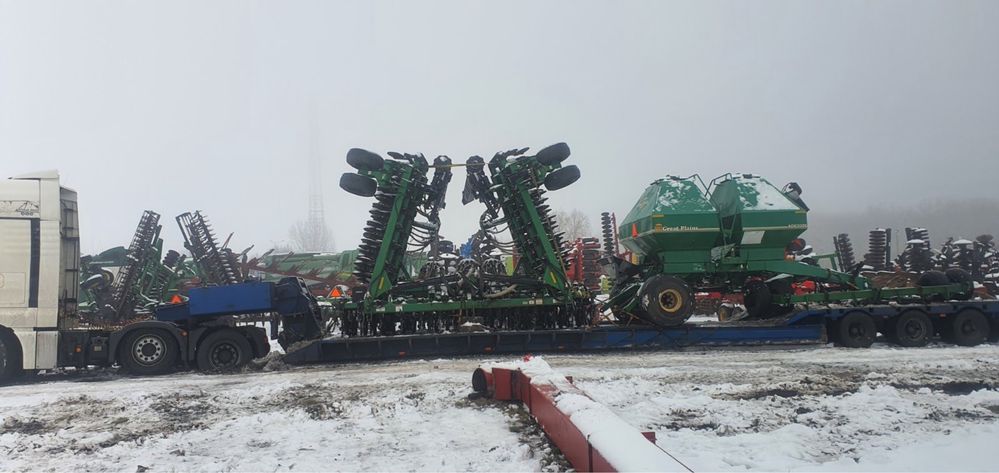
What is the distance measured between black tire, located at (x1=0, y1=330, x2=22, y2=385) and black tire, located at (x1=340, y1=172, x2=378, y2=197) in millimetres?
6016

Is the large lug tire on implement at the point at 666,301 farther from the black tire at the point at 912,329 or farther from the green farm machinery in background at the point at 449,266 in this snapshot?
the black tire at the point at 912,329

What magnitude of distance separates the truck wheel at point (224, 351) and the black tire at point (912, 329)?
1224cm

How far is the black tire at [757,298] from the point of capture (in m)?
12.4

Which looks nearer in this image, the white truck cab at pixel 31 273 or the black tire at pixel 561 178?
the white truck cab at pixel 31 273

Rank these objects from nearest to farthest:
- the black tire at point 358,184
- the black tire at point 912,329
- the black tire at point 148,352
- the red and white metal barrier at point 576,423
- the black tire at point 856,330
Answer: the red and white metal barrier at point 576,423, the black tire at point 148,352, the black tire at point 856,330, the black tire at point 912,329, the black tire at point 358,184

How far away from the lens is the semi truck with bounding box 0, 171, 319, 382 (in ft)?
31.6

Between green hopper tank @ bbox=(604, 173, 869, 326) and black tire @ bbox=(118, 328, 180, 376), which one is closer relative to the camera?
black tire @ bbox=(118, 328, 180, 376)

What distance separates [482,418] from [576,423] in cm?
209

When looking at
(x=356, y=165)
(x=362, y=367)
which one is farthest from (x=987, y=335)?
(x=356, y=165)

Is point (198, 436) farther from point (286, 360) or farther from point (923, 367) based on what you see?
point (923, 367)

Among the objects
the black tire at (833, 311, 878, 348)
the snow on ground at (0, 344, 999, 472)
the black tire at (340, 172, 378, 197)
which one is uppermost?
the black tire at (340, 172, 378, 197)

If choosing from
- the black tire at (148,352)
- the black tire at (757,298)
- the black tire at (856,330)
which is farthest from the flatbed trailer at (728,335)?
the black tire at (148,352)

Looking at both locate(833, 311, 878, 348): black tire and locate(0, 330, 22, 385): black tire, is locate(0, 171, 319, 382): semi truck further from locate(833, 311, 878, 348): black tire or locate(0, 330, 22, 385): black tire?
locate(833, 311, 878, 348): black tire

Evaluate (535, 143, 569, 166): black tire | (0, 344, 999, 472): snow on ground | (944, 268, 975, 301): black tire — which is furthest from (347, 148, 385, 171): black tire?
A: (944, 268, 975, 301): black tire
